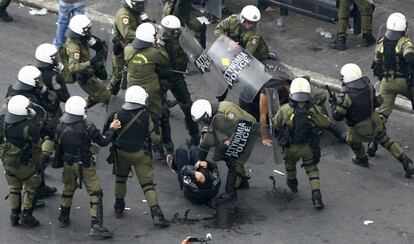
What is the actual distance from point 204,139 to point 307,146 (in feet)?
4.03

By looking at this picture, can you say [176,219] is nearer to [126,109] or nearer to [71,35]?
[126,109]

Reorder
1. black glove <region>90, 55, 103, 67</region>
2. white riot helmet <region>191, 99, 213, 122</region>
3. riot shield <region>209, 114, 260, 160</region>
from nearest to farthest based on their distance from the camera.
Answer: white riot helmet <region>191, 99, 213, 122</region> → riot shield <region>209, 114, 260, 160</region> → black glove <region>90, 55, 103, 67</region>

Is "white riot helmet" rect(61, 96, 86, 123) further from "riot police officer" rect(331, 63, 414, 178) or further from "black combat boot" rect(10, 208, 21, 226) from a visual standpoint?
"riot police officer" rect(331, 63, 414, 178)

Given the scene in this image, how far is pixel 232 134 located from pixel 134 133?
1.20 m

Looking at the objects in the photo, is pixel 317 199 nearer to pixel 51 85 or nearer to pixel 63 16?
pixel 51 85

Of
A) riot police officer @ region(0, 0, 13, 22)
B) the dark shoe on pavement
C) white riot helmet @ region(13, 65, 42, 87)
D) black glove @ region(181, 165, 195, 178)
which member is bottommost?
riot police officer @ region(0, 0, 13, 22)

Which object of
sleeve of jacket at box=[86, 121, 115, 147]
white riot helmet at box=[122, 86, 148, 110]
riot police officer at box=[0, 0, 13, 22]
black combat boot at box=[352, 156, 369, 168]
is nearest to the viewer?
sleeve of jacket at box=[86, 121, 115, 147]

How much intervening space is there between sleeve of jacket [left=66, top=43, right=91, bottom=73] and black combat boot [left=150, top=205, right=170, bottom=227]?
8.18 feet

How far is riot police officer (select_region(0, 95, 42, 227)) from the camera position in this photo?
40.4ft

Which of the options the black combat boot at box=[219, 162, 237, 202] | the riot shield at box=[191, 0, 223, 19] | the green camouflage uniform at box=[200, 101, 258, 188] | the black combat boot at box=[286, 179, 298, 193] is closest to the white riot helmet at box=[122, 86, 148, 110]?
the green camouflage uniform at box=[200, 101, 258, 188]

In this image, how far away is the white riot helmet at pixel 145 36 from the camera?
45.3ft

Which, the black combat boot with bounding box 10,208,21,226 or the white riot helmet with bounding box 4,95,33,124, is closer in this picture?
the white riot helmet with bounding box 4,95,33,124

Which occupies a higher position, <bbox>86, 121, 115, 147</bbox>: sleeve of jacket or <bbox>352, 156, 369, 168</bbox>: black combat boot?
<bbox>86, 121, 115, 147</bbox>: sleeve of jacket

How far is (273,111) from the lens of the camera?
13.6 metres
